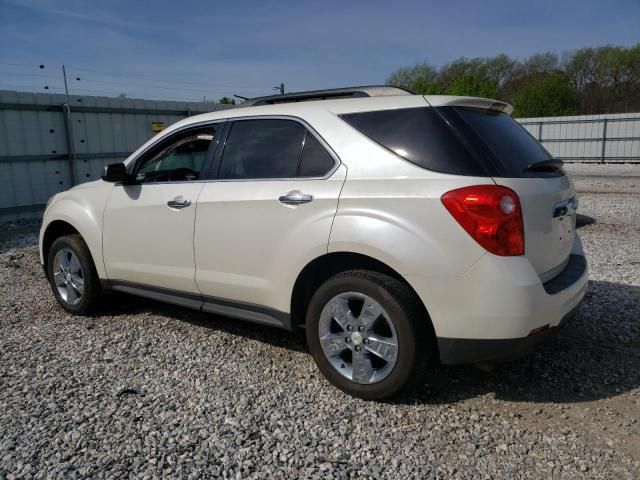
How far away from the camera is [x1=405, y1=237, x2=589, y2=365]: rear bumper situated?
9.02ft

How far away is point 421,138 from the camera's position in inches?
121

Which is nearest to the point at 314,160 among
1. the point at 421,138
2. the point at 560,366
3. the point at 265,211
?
the point at 265,211

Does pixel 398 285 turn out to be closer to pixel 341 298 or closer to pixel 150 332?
pixel 341 298

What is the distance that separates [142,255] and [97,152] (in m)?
8.70

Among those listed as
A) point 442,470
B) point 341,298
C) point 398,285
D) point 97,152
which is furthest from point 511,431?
point 97,152

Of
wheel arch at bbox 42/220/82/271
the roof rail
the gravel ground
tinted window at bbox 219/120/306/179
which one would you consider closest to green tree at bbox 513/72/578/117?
the gravel ground

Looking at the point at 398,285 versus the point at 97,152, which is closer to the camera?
the point at 398,285

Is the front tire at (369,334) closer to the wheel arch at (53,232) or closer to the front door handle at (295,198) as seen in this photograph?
the front door handle at (295,198)

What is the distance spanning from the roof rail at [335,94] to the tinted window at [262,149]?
290 millimetres

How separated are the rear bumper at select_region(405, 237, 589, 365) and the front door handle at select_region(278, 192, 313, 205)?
2.63 feet

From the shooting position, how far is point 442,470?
2576mm

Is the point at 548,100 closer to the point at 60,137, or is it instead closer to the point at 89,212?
the point at 60,137

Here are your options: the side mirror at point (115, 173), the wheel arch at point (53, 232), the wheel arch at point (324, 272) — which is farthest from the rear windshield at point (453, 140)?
the wheel arch at point (53, 232)

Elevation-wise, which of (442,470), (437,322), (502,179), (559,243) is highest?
(502,179)
